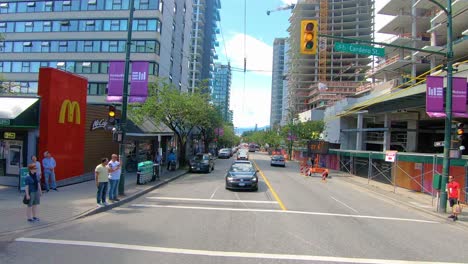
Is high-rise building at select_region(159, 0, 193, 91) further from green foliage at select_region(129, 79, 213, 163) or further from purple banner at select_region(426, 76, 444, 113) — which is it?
purple banner at select_region(426, 76, 444, 113)

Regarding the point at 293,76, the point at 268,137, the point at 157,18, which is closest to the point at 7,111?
the point at 157,18

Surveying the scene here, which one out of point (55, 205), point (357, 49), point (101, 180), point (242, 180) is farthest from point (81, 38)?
point (357, 49)

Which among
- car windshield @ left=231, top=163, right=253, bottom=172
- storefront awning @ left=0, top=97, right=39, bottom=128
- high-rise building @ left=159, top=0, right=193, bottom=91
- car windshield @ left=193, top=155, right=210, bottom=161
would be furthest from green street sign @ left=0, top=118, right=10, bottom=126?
high-rise building @ left=159, top=0, right=193, bottom=91

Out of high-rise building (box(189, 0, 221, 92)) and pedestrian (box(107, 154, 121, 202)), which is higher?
high-rise building (box(189, 0, 221, 92))

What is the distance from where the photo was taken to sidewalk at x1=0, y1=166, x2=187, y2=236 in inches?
369

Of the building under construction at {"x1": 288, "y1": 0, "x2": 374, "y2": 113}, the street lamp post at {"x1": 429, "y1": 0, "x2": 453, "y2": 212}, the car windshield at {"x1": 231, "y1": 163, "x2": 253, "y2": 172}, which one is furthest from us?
the building under construction at {"x1": 288, "y1": 0, "x2": 374, "y2": 113}

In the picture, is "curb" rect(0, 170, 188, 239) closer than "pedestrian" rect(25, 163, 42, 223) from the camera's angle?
Yes

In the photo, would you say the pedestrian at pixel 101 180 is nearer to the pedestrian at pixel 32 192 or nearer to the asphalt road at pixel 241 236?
the asphalt road at pixel 241 236

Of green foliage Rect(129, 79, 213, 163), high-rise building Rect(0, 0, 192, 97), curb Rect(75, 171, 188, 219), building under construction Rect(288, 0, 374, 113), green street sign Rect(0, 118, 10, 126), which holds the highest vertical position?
building under construction Rect(288, 0, 374, 113)

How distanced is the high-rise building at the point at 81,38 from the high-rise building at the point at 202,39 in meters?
41.9

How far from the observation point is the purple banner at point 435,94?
15234 millimetres

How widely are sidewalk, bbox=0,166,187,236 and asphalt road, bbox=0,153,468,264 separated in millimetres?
521

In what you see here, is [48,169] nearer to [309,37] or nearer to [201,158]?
[309,37]

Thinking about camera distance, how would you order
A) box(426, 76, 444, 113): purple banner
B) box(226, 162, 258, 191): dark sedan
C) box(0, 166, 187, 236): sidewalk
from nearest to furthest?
1. box(0, 166, 187, 236): sidewalk
2. box(426, 76, 444, 113): purple banner
3. box(226, 162, 258, 191): dark sedan
